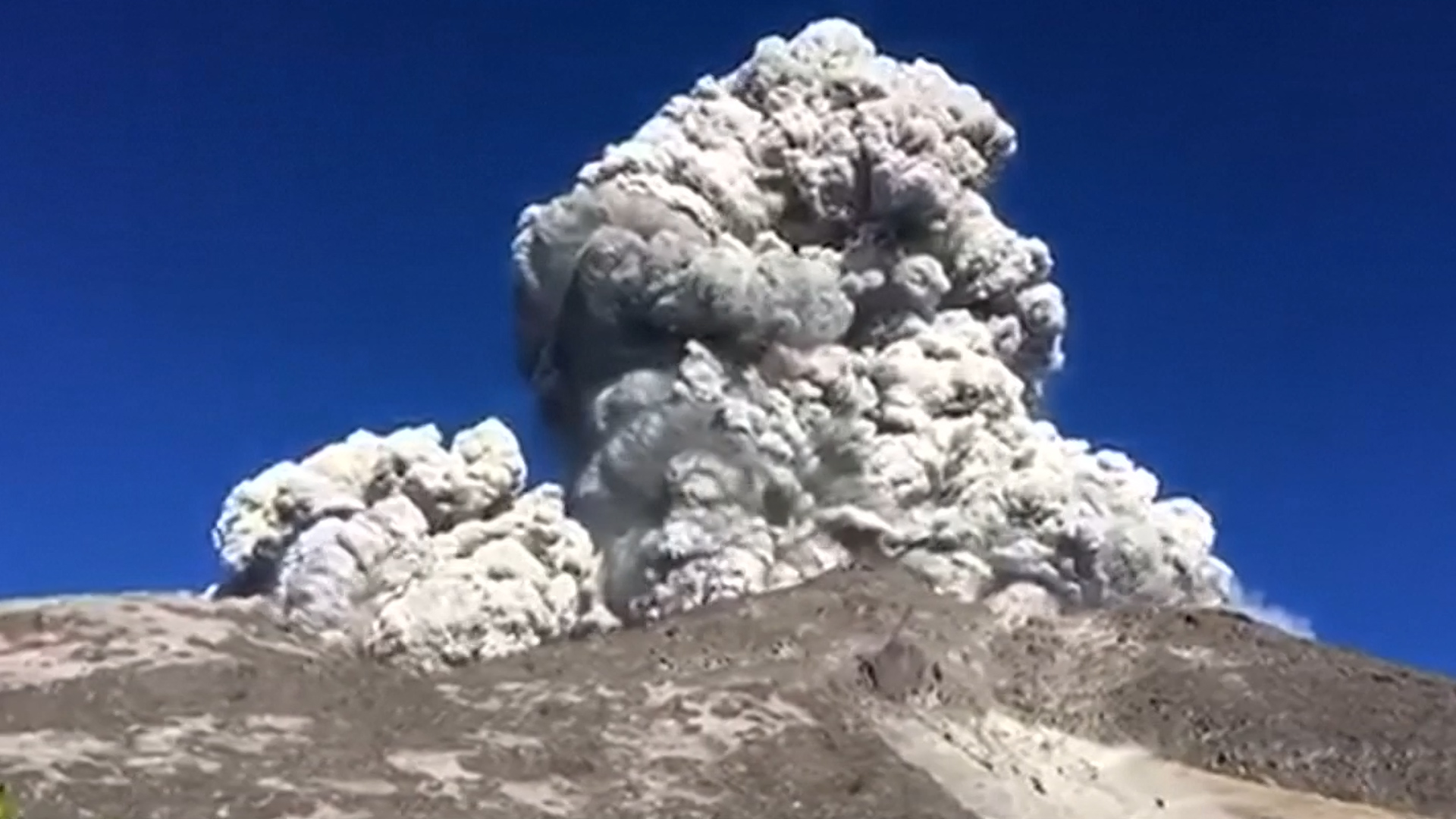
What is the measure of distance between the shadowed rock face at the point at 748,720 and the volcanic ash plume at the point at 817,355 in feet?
31.7

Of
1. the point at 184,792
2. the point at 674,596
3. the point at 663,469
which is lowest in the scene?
the point at 184,792

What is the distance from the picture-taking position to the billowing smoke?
183 feet

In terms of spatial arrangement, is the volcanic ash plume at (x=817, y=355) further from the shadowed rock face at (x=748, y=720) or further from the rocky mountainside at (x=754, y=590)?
the shadowed rock face at (x=748, y=720)

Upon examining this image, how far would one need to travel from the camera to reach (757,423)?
58125mm

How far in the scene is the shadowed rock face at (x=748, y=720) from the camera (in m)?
33.8

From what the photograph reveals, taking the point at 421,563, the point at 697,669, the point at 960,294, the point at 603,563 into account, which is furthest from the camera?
the point at 960,294

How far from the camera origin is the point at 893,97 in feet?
Result: 214

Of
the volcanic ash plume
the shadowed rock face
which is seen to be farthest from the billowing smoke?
the shadowed rock face

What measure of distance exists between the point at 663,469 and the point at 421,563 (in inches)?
262

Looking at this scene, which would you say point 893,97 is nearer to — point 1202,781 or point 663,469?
point 663,469

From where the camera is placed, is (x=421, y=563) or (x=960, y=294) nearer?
(x=421, y=563)

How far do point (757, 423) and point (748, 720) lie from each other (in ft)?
67.1

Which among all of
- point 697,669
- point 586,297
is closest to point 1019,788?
point 697,669

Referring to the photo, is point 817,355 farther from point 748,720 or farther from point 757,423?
point 748,720
